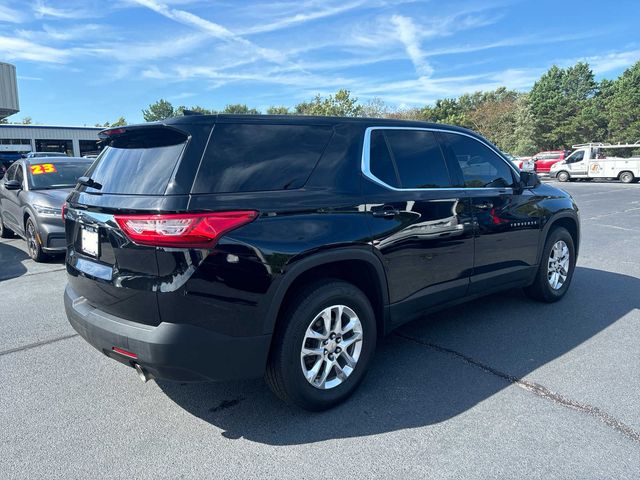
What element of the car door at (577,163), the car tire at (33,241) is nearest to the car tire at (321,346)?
the car tire at (33,241)

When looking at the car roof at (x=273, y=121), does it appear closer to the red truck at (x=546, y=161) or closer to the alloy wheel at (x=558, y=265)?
the alloy wheel at (x=558, y=265)

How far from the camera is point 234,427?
2.78 meters

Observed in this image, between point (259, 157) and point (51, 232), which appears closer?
point (259, 157)

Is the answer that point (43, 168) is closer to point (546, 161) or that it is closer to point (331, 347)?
point (331, 347)

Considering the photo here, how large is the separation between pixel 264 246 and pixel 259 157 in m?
0.57

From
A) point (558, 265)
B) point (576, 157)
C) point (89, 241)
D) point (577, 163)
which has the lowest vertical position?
point (558, 265)

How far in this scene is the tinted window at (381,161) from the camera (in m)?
3.24

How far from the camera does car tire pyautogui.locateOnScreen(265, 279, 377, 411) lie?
270 centimetres

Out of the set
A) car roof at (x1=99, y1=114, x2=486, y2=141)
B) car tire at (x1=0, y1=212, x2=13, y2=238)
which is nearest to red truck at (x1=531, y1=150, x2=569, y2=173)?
car tire at (x1=0, y1=212, x2=13, y2=238)

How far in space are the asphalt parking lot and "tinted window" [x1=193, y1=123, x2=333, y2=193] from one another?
1468mm

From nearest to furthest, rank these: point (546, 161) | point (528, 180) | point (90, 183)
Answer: point (90, 183) → point (528, 180) → point (546, 161)

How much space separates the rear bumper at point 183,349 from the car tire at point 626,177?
29.5 meters

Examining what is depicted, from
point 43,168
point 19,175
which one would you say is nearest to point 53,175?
point 43,168

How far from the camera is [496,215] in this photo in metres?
4.12
